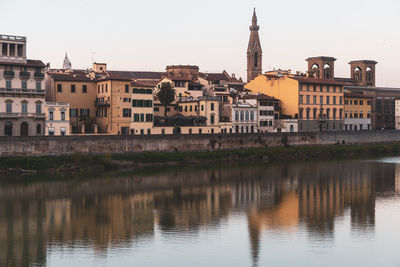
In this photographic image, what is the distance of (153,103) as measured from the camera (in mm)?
74688

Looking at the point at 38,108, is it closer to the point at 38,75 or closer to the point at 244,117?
the point at 38,75

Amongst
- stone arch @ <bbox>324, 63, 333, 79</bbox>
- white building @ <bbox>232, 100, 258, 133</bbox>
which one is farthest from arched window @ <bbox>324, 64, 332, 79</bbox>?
white building @ <bbox>232, 100, 258, 133</bbox>

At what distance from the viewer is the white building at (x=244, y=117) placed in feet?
260

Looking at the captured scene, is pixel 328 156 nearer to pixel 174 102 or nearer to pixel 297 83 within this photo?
pixel 297 83

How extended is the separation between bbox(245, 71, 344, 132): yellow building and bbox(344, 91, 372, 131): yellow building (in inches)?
108

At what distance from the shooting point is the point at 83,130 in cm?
6775

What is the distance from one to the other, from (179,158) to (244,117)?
19319mm

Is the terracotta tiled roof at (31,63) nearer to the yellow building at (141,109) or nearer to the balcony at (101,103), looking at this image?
the balcony at (101,103)

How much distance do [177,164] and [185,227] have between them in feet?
97.6

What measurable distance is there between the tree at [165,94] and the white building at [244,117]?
27.8 ft

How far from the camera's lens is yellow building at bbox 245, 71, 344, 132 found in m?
87.8

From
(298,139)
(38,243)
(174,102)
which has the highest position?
(174,102)

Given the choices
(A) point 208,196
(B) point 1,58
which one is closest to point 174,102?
(B) point 1,58

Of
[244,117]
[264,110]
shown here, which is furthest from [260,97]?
[244,117]
